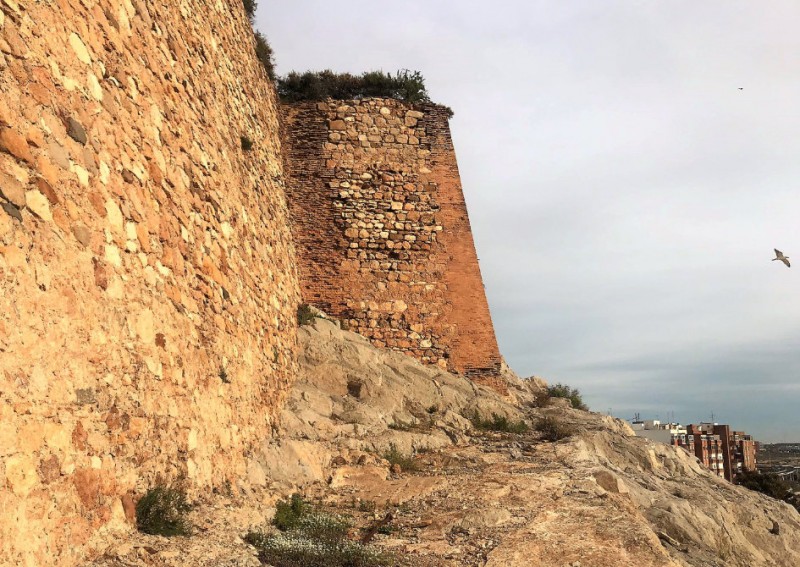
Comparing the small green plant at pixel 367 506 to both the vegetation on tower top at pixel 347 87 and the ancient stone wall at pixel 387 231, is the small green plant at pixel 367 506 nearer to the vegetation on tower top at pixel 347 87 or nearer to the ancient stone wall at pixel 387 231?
the ancient stone wall at pixel 387 231

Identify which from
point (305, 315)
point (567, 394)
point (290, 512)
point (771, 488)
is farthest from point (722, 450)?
point (290, 512)

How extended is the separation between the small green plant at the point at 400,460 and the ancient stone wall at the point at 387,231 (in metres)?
3.63

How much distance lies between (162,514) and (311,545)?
3.89 feet

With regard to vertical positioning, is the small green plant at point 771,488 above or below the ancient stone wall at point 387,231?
below

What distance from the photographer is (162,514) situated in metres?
4.36

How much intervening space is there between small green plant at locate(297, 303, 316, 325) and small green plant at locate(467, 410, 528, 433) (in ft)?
10.00

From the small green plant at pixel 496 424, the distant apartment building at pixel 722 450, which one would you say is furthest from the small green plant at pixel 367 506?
the distant apartment building at pixel 722 450

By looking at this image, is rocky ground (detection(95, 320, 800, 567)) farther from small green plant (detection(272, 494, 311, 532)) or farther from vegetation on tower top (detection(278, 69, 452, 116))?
vegetation on tower top (detection(278, 69, 452, 116))

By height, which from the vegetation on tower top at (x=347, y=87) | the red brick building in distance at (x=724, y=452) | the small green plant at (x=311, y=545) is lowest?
the red brick building in distance at (x=724, y=452)

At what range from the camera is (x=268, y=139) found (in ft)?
36.3

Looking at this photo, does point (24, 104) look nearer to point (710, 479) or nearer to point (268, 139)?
point (268, 139)

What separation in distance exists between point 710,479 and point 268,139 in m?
9.38

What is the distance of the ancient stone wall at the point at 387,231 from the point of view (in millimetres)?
12055

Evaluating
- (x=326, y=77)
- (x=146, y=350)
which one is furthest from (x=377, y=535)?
(x=326, y=77)
